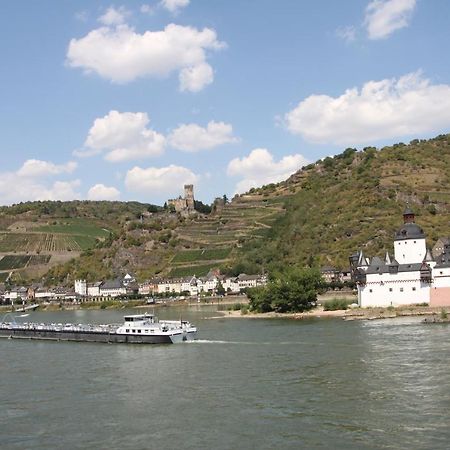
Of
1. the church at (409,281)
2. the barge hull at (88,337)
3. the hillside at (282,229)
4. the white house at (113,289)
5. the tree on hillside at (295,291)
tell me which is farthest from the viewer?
the white house at (113,289)

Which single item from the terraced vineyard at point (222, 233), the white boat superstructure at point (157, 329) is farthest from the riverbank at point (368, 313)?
the terraced vineyard at point (222, 233)

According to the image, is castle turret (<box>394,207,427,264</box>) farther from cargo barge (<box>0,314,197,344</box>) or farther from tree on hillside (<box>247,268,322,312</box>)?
cargo barge (<box>0,314,197,344</box>)

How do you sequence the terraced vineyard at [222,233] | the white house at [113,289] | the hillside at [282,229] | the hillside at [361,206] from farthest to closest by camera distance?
the white house at [113,289] → the terraced vineyard at [222,233] → the hillside at [282,229] → the hillside at [361,206]

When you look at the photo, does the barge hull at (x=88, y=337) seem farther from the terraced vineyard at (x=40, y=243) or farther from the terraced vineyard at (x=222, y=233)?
the terraced vineyard at (x=40, y=243)

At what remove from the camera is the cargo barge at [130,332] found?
1897 inches

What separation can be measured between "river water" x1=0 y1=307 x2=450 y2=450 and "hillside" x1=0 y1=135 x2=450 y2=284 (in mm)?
55609

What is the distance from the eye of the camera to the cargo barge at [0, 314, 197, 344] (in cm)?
4819

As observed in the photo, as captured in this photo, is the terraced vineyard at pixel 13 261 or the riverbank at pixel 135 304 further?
the terraced vineyard at pixel 13 261

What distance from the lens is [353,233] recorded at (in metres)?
107

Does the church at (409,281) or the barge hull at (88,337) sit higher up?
the church at (409,281)

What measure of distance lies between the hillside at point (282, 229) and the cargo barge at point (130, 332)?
48882 mm

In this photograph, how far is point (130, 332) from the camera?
49.9 m

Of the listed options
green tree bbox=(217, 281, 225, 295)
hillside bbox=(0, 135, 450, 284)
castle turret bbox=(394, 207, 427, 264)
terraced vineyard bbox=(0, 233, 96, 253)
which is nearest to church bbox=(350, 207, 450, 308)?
castle turret bbox=(394, 207, 427, 264)

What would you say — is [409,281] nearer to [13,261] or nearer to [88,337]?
[88,337]
